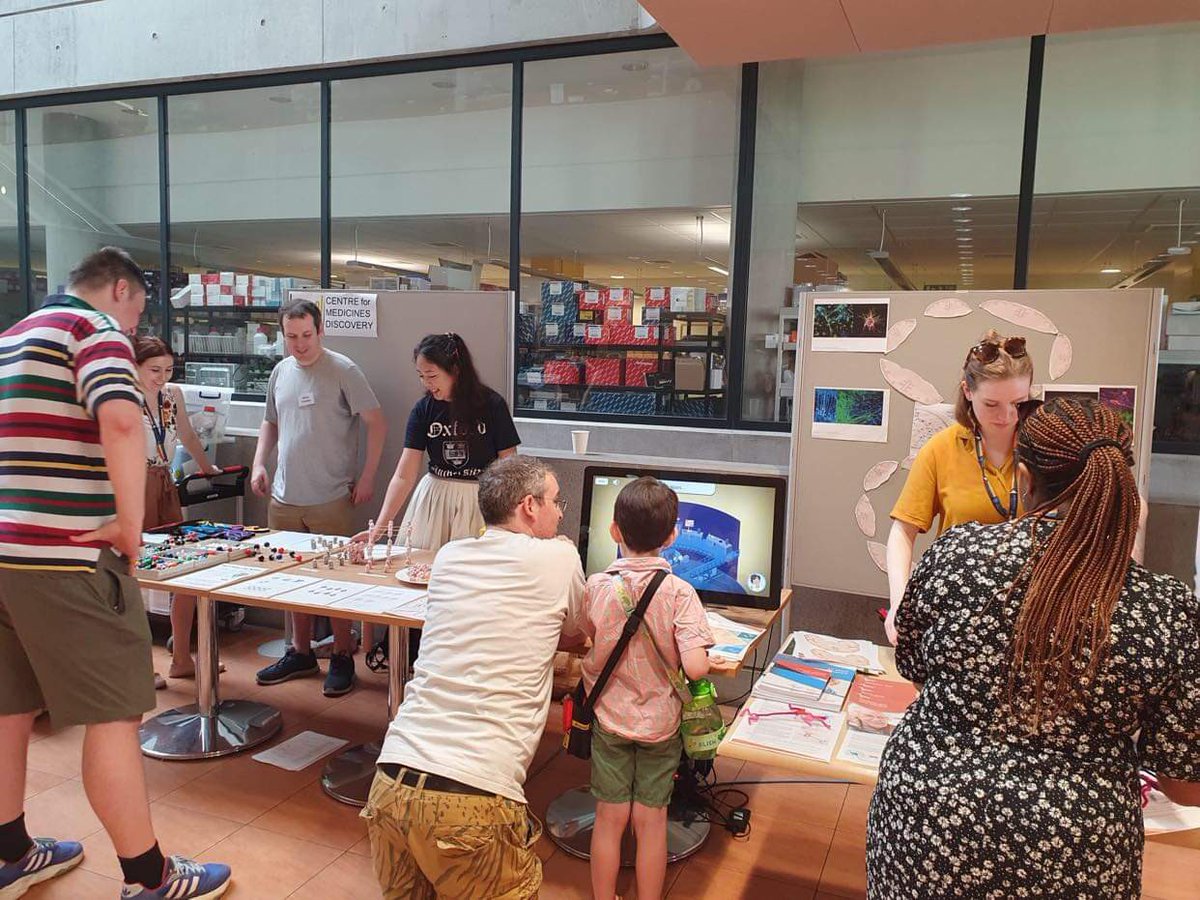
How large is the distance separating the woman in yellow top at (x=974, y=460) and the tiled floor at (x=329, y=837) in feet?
3.38

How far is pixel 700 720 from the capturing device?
7.16 ft

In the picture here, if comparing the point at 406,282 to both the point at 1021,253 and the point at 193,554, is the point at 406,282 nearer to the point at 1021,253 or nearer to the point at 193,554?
the point at 193,554

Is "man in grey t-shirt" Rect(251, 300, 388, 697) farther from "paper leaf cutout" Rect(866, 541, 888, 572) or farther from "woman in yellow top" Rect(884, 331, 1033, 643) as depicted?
"woman in yellow top" Rect(884, 331, 1033, 643)

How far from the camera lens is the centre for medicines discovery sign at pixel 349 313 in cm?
405

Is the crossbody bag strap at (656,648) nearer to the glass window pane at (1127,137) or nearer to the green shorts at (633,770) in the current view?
the green shorts at (633,770)

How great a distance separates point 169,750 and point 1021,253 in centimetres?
437

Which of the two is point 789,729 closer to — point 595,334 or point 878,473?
point 878,473

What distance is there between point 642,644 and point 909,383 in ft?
5.42

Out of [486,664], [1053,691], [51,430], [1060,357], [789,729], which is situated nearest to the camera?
[1053,691]

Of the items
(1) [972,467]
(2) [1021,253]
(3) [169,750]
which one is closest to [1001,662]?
(1) [972,467]

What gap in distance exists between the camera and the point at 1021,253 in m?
4.20

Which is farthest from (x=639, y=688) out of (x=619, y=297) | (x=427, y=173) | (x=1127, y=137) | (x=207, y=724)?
(x=427, y=173)

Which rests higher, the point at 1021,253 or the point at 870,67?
the point at 870,67

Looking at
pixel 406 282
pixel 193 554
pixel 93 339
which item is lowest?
pixel 193 554
